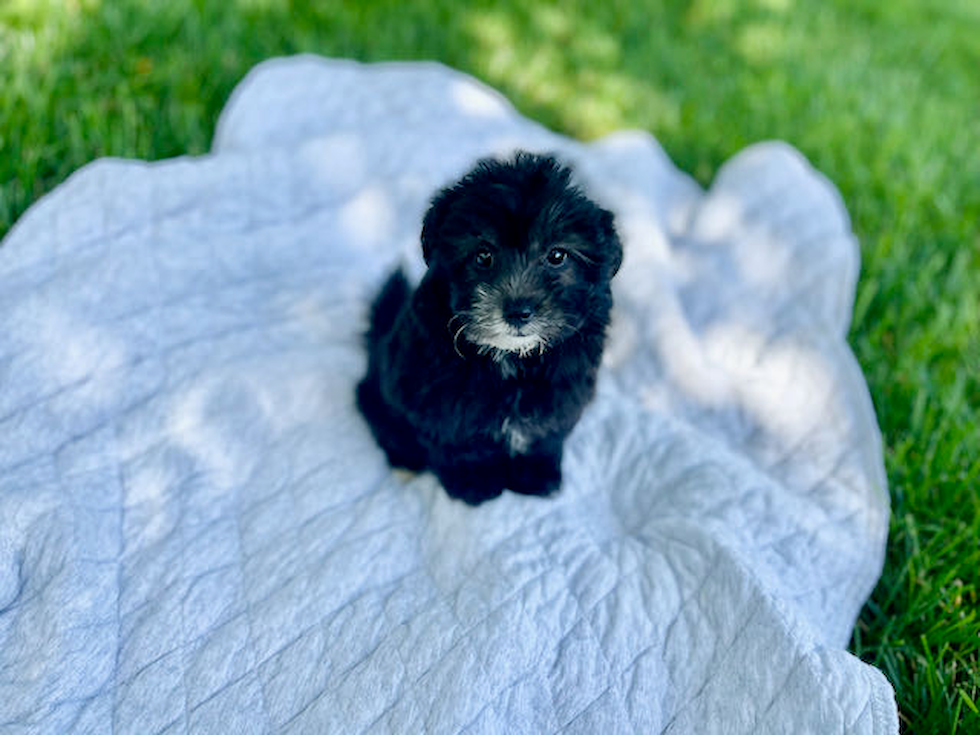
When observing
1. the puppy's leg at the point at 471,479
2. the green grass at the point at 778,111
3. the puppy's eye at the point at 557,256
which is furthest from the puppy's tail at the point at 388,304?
the green grass at the point at 778,111

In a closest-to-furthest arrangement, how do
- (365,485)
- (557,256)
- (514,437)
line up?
1. (557,256)
2. (514,437)
3. (365,485)

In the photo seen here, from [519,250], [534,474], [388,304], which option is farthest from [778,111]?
[519,250]

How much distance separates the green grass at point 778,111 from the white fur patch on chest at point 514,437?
1253 mm

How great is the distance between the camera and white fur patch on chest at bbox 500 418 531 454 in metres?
2.31

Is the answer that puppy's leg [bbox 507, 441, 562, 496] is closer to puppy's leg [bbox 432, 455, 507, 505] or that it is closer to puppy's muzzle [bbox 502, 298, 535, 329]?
puppy's leg [bbox 432, 455, 507, 505]

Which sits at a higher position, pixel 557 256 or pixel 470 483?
pixel 557 256

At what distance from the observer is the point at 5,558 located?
7.17ft

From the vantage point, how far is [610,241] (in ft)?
6.98

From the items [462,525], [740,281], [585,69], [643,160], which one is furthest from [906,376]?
[585,69]

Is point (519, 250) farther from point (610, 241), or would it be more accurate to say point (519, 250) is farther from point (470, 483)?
point (470, 483)

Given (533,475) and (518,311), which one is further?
(533,475)

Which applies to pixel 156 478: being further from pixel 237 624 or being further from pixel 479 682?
pixel 479 682

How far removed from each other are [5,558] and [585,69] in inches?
183

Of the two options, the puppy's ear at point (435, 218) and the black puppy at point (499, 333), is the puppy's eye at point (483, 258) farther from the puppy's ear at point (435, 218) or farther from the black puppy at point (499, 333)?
the puppy's ear at point (435, 218)
